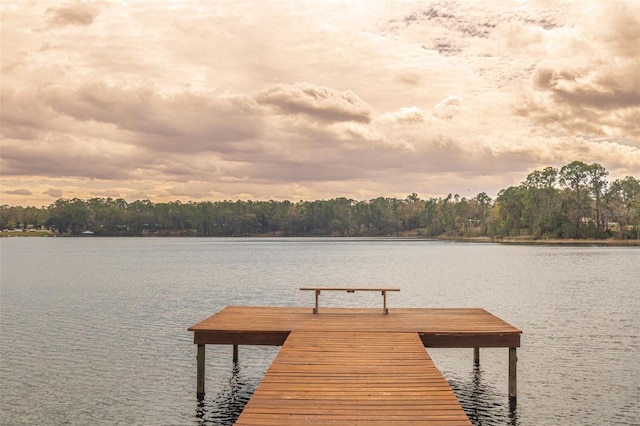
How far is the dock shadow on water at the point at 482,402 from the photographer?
16.0 metres

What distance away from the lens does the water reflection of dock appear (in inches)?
402

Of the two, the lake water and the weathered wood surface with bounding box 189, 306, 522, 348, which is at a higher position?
the weathered wood surface with bounding box 189, 306, 522, 348

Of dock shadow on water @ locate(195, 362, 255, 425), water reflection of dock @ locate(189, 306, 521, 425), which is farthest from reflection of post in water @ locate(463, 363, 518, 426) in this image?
dock shadow on water @ locate(195, 362, 255, 425)

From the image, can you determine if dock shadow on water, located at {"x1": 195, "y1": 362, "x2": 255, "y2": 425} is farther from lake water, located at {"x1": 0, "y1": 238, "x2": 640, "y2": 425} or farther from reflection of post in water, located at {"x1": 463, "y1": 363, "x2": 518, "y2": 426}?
reflection of post in water, located at {"x1": 463, "y1": 363, "x2": 518, "y2": 426}

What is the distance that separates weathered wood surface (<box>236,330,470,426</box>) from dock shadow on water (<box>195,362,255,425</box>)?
2.72 m

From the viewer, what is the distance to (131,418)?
16.1m

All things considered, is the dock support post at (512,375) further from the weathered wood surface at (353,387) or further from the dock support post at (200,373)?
the dock support post at (200,373)

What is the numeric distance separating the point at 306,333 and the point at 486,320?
6.42 m

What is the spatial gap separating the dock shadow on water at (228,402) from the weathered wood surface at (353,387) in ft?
8.94

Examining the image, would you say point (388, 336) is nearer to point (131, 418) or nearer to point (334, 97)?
point (131, 418)

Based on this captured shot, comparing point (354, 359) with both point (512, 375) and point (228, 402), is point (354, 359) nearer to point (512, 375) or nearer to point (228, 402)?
point (228, 402)

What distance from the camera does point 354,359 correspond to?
14.1 m

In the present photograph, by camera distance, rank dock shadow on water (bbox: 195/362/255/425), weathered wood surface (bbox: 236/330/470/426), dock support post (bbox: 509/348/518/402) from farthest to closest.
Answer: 1. dock support post (bbox: 509/348/518/402)
2. dock shadow on water (bbox: 195/362/255/425)
3. weathered wood surface (bbox: 236/330/470/426)

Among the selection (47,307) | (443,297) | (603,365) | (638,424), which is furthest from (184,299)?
(638,424)
